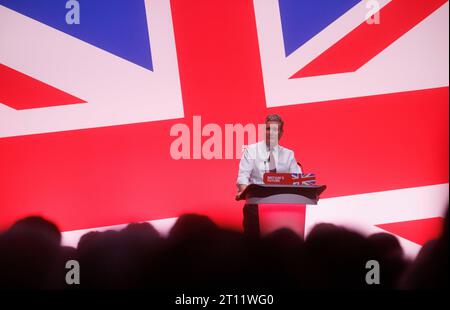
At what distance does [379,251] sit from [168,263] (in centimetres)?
135

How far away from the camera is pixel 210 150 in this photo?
451 centimetres

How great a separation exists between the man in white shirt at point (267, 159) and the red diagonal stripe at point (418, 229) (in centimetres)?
79

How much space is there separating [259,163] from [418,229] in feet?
3.82

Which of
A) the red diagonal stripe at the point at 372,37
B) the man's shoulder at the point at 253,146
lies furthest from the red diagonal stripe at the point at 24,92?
the red diagonal stripe at the point at 372,37

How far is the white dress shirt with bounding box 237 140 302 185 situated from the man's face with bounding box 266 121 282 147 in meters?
0.04

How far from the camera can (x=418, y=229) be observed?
14.5 feet

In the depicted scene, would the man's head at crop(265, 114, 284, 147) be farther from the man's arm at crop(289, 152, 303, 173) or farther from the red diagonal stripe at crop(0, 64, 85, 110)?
the red diagonal stripe at crop(0, 64, 85, 110)

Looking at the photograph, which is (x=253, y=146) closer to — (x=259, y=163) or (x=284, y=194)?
(x=259, y=163)

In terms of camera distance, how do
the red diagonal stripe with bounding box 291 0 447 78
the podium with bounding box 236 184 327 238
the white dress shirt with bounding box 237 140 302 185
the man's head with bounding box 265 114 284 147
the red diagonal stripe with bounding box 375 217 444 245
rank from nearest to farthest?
1. the podium with bounding box 236 184 327 238
2. the man's head with bounding box 265 114 284 147
3. the white dress shirt with bounding box 237 140 302 185
4. the red diagonal stripe with bounding box 375 217 444 245
5. the red diagonal stripe with bounding box 291 0 447 78

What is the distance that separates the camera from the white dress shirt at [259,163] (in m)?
4.12

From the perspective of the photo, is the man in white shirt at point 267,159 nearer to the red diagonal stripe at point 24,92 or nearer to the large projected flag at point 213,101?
the large projected flag at point 213,101

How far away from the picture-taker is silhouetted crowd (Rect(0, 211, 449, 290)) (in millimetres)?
4172

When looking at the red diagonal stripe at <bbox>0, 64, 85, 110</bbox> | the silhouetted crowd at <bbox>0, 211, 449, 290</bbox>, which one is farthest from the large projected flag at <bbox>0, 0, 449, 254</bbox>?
the silhouetted crowd at <bbox>0, 211, 449, 290</bbox>
